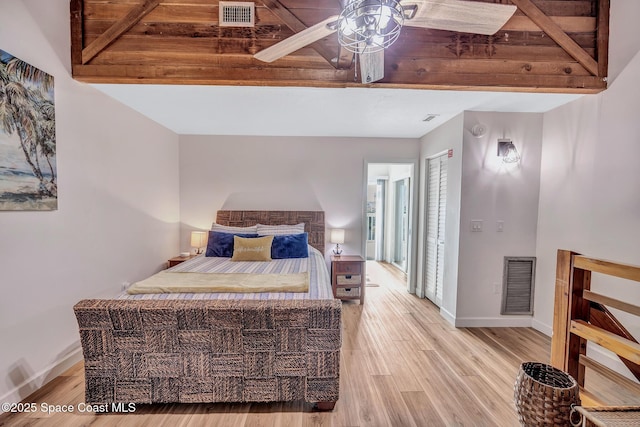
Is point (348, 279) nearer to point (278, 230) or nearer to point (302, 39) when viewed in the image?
point (278, 230)

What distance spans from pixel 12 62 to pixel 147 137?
4.80 feet

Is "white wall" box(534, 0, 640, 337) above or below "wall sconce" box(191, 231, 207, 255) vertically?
above

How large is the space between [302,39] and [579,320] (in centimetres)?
232

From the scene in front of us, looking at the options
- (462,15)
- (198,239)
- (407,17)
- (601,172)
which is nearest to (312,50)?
(407,17)

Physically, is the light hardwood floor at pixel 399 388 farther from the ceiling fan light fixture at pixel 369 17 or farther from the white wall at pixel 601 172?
the ceiling fan light fixture at pixel 369 17

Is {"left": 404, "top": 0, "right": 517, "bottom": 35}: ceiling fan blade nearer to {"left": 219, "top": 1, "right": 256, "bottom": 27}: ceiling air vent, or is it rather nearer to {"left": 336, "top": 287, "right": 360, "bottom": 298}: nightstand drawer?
{"left": 219, "top": 1, "right": 256, "bottom": 27}: ceiling air vent

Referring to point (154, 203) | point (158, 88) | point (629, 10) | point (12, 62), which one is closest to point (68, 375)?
point (154, 203)

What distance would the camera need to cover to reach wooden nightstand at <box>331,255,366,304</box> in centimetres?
357

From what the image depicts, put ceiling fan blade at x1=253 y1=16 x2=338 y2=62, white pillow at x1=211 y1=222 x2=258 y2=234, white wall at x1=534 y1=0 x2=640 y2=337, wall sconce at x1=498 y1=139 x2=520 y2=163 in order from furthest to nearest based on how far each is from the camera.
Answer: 1. white pillow at x1=211 y1=222 x2=258 y2=234
2. wall sconce at x1=498 y1=139 x2=520 y2=163
3. white wall at x1=534 y1=0 x2=640 y2=337
4. ceiling fan blade at x1=253 y1=16 x2=338 y2=62

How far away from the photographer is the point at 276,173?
3963 millimetres

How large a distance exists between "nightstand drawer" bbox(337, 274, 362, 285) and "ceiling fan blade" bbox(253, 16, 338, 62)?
2.72 m

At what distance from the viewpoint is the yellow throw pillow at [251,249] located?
3.13 m

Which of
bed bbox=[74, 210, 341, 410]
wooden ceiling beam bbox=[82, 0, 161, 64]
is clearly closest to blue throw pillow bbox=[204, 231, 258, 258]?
bed bbox=[74, 210, 341, 410]

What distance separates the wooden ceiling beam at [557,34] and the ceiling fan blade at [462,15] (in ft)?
3.90
